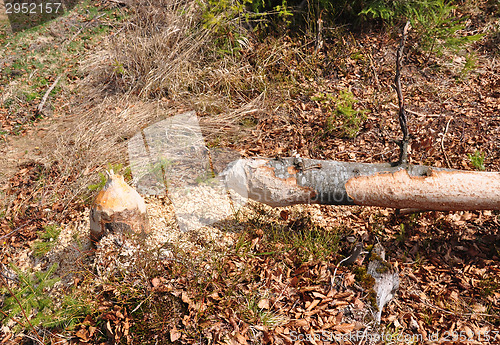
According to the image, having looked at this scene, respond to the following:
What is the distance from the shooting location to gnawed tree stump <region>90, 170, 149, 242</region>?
2.62 metres

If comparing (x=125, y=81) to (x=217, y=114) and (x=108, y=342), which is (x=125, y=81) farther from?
(x=108, y=342)

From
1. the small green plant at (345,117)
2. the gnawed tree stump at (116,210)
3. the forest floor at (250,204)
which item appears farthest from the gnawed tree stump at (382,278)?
the gnawed tree stump at (116,210)

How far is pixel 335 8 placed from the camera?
4.97 meters

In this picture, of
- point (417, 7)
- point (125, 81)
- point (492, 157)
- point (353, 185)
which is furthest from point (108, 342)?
point (417, 7)

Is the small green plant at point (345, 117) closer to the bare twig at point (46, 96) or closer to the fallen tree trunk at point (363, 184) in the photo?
the fallen tree trunk at point (363, 184)

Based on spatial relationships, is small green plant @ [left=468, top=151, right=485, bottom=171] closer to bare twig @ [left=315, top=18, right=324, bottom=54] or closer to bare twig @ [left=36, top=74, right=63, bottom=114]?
bare twig @ [left=315, top=18, right=324, bottom=54]

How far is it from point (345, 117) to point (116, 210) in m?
2.96

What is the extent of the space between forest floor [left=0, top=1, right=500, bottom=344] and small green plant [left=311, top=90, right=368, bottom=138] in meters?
0.03

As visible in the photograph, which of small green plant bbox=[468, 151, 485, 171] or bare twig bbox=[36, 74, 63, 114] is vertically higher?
bare twig bbox=[36, 74, 63, 114]

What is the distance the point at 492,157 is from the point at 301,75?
103 inches

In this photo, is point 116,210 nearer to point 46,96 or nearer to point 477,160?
point 477,160

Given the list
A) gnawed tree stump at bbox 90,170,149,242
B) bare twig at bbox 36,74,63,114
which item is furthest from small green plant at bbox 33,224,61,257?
bare twig at bbox 36,74,63,114

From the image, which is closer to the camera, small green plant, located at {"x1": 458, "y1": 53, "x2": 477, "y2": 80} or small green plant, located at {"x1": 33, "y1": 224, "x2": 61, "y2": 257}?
small green plant, located at {"x1": 33, "y1": 224, "x2": 61, "y2": 257}

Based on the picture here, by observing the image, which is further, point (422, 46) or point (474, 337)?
point (422, 46)
